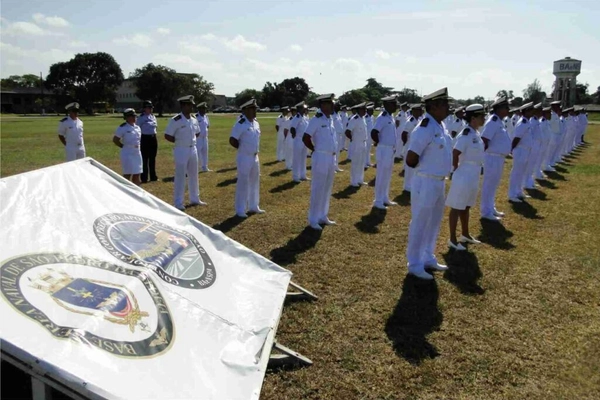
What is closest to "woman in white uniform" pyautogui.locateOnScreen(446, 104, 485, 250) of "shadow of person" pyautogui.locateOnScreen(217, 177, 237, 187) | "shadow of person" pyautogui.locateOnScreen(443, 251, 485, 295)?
"shadow of person" pyautogui.locateOnScreen(443, 251, 485, 295)

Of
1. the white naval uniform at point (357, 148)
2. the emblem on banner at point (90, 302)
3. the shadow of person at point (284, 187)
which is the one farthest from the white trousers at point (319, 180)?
the emblem on banner at point (90, 302)

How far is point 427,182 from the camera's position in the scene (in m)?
5.79

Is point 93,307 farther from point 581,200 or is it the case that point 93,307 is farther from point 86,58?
point 86,58

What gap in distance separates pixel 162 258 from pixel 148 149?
10311 millimetres

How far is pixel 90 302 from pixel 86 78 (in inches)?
3667

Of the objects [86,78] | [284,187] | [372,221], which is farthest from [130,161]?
[86,78]

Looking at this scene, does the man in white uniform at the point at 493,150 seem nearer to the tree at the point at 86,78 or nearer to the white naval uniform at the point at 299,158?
the white naval uniform at the point at 299,158

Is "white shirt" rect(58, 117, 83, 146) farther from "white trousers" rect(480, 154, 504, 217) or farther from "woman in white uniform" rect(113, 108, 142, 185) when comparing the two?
"white trousers" rect(480, 154, 504, 217)

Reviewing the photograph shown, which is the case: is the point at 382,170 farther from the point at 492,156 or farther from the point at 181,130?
the point at 181,130

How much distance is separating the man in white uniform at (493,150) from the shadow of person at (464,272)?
99.4 inches

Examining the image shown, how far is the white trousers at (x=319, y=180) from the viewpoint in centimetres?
Result: 823

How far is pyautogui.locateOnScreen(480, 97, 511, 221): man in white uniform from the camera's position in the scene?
329 inches

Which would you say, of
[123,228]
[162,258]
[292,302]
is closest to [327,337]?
[292,302]

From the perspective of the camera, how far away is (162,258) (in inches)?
142
